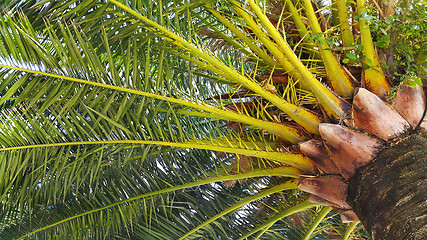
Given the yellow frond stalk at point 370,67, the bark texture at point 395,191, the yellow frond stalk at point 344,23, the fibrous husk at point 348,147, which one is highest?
the yellow frond stalk at point 344,23

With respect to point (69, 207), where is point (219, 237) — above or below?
below

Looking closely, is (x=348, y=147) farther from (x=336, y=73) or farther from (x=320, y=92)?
(x=336, y=73)

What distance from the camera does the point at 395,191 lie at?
2.18 metres

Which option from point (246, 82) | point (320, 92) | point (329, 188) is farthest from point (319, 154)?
point (246, 82)

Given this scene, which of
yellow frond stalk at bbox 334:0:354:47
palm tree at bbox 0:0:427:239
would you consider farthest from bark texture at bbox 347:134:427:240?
yellow frond stalk at bbox 334:0:354:47

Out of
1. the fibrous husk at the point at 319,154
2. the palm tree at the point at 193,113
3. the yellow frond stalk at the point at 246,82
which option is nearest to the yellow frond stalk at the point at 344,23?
the palm tree at the point at 193,113

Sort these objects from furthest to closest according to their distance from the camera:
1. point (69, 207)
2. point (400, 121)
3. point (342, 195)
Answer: point (69, 207), point (342, 195), point (400, 121)

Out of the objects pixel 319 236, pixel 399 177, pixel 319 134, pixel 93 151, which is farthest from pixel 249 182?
pixel 399 177

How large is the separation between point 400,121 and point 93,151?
188 centimetres

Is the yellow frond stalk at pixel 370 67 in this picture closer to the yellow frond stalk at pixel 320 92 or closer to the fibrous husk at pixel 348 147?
the yellow frond stalk at pixel 320 92

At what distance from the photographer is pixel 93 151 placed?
2.80 m

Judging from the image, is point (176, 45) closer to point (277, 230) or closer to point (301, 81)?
point (301, 81)

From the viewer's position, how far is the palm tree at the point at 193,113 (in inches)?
96.7

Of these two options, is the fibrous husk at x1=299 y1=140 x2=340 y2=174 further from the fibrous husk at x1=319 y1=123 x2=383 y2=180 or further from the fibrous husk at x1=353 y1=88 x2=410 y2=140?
the fibrous husk at x1=353 y1=88 x2=410 y2=140
